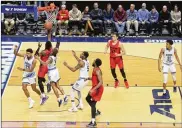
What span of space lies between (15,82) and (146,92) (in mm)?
3656

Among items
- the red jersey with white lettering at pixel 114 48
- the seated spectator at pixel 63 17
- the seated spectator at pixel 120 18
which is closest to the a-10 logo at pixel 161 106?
the red jersey with white lettering at pixel 114 48

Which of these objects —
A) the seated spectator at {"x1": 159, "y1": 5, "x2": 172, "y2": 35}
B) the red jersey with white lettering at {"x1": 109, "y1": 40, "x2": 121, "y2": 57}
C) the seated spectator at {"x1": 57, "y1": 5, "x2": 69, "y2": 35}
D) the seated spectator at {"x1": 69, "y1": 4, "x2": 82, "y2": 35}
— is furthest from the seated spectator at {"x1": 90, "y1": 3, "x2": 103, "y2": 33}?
the red jersey with white lettering at {"x1": 109, "y1": 40, "x2": 121, "y2": 57}

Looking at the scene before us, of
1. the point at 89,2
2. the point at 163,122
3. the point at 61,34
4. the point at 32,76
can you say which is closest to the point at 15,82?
the point at 32,76

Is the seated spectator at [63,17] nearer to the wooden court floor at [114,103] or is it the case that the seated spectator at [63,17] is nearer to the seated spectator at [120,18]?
the seated spectator at [120,18]

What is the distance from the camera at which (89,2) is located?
21375 mm

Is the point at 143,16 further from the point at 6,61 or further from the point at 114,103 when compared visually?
the point at 114,103

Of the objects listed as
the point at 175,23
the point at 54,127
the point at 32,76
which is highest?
the point at 175,23

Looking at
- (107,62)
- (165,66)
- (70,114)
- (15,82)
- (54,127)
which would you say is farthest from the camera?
(107,62)

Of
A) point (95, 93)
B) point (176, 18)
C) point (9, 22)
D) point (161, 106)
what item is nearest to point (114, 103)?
point (161, 106)

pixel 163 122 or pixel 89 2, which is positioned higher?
pixel 89 2

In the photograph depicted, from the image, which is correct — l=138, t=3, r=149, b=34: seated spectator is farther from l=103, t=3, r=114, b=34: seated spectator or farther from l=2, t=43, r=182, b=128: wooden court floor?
l=2, t=43, r=182, b=128: wooden court floor

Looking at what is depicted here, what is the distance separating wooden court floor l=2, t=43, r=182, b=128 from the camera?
444 inches

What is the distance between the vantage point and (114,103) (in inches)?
488

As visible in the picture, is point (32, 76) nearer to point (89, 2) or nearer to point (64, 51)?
point (64, 51)
